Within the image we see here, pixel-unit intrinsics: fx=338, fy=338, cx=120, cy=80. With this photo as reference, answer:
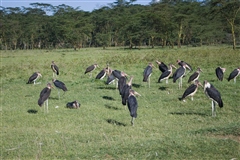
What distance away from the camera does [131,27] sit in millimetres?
48406

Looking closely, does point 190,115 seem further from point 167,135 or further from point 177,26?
point 177,26

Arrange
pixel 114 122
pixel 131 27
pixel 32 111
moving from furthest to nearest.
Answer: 1. pixel 131 27
2. pixel 32 111
3. pixel 114 122

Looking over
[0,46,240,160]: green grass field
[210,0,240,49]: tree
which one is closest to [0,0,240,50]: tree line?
[210,0,240,49]: tree

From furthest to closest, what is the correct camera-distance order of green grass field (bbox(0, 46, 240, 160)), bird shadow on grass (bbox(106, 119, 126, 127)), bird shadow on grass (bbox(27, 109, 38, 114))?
bird shadow on grass (bbox(27, 109, 38, 114)), bird shadow on grass (bbox(106, 119, 126, 127)), green grass field (bbox(0, 46, 240, 160))

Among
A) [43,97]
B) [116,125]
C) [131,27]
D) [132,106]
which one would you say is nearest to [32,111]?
[43,97]

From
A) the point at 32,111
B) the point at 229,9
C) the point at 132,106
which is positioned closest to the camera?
the point at 132,106

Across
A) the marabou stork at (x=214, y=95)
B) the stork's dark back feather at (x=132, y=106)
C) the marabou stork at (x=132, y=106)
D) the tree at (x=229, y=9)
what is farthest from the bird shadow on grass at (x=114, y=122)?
the tree at (x=229, y=9)

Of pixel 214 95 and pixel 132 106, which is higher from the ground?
pixel 214 95

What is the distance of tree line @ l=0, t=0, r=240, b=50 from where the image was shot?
45.8 meters

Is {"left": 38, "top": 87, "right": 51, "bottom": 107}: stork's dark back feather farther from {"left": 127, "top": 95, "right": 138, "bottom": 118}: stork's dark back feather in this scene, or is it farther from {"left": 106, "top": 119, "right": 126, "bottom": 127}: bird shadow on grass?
{"left": 127, "top": 95, "right": 138, "bottom": 118}: stork's dark back feather

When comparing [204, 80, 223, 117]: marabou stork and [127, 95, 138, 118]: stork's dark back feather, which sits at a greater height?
[204, 80, 223, 117]: marabou stork

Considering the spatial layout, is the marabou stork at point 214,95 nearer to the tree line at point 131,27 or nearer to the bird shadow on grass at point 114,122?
the bird shadow on grass at point 114,122

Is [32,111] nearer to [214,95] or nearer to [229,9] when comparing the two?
[214,95]

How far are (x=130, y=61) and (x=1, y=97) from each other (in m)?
10.8
